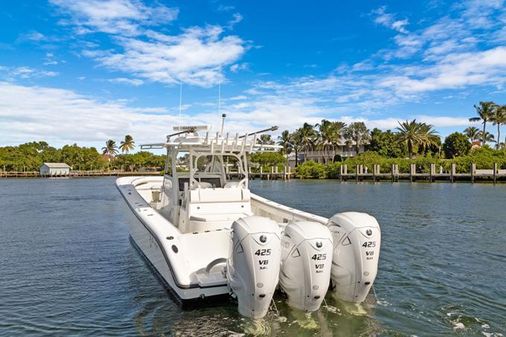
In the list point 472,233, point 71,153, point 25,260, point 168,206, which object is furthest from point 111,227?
point 71,153

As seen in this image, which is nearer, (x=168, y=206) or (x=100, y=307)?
(x=100, y=307)

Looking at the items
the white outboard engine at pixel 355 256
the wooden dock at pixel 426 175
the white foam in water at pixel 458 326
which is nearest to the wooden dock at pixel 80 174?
the wooden dock at pixel 426 175

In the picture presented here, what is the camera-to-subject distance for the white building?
113 meters

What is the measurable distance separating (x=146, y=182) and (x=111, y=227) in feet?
11.9

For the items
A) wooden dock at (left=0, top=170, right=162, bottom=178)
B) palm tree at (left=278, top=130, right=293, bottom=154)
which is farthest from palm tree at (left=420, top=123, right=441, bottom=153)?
wooden dock at (left=0, top=170, right=162, bottom=178)

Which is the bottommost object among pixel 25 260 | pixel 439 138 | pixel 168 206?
pixel 25 260

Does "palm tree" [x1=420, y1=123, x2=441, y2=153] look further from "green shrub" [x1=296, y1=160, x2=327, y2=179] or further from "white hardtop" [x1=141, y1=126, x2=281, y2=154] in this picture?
"white hardtop" [x1=141, y1=126, x2=281, y2=154]

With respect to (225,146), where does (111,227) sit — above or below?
below

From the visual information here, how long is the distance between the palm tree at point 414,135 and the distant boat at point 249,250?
7526cm

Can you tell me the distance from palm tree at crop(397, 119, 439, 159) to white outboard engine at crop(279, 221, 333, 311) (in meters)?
78.2

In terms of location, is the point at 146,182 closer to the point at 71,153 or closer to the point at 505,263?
the point at 505,263

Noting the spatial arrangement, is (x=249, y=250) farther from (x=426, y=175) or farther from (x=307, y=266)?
(x=426, y=175)

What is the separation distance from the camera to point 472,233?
16656mm

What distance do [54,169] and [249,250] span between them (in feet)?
395
